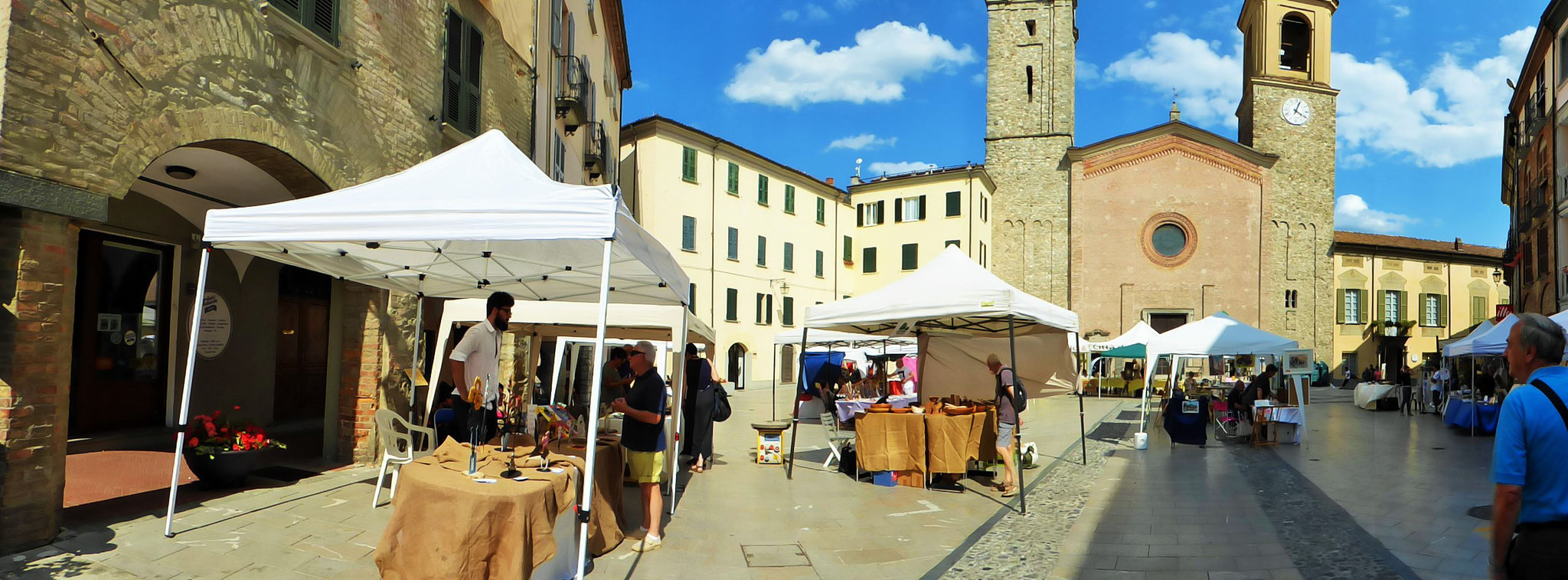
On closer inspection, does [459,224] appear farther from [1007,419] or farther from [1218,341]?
[1218,341]

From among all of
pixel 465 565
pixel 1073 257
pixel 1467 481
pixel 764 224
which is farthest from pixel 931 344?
pixel 1073 257

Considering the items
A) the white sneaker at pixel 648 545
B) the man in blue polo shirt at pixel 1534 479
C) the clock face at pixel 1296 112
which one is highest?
the clock face at pixel 1296 112

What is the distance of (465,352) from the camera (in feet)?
18.9

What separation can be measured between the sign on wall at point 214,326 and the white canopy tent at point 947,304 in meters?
7.32

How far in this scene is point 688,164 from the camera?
30.0 meters

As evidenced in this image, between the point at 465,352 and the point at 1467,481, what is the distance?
10557mm

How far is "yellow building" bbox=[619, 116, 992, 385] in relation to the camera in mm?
29422

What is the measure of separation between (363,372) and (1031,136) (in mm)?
33786

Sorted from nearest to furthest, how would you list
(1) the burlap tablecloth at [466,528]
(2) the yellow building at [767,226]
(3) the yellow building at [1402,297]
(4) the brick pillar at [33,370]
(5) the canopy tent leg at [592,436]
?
(1) the burlap tablecloth at [466,528], (5) the canopy tent leg at [592,436], (4) the brick pillar at [33,370], (2) the yellow building at [767,226], (3) the yellow building at [1402,297]

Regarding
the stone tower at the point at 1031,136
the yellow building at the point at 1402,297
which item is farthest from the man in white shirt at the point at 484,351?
the yellow building at the point at 1402,297

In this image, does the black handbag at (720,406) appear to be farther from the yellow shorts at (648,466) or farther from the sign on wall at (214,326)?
the sign on wall at (214,326)

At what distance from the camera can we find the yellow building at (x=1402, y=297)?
141 feet

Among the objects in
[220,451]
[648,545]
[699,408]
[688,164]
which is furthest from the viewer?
[688,164]

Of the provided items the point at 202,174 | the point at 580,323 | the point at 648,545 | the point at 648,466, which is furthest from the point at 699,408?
the point at 202,174
